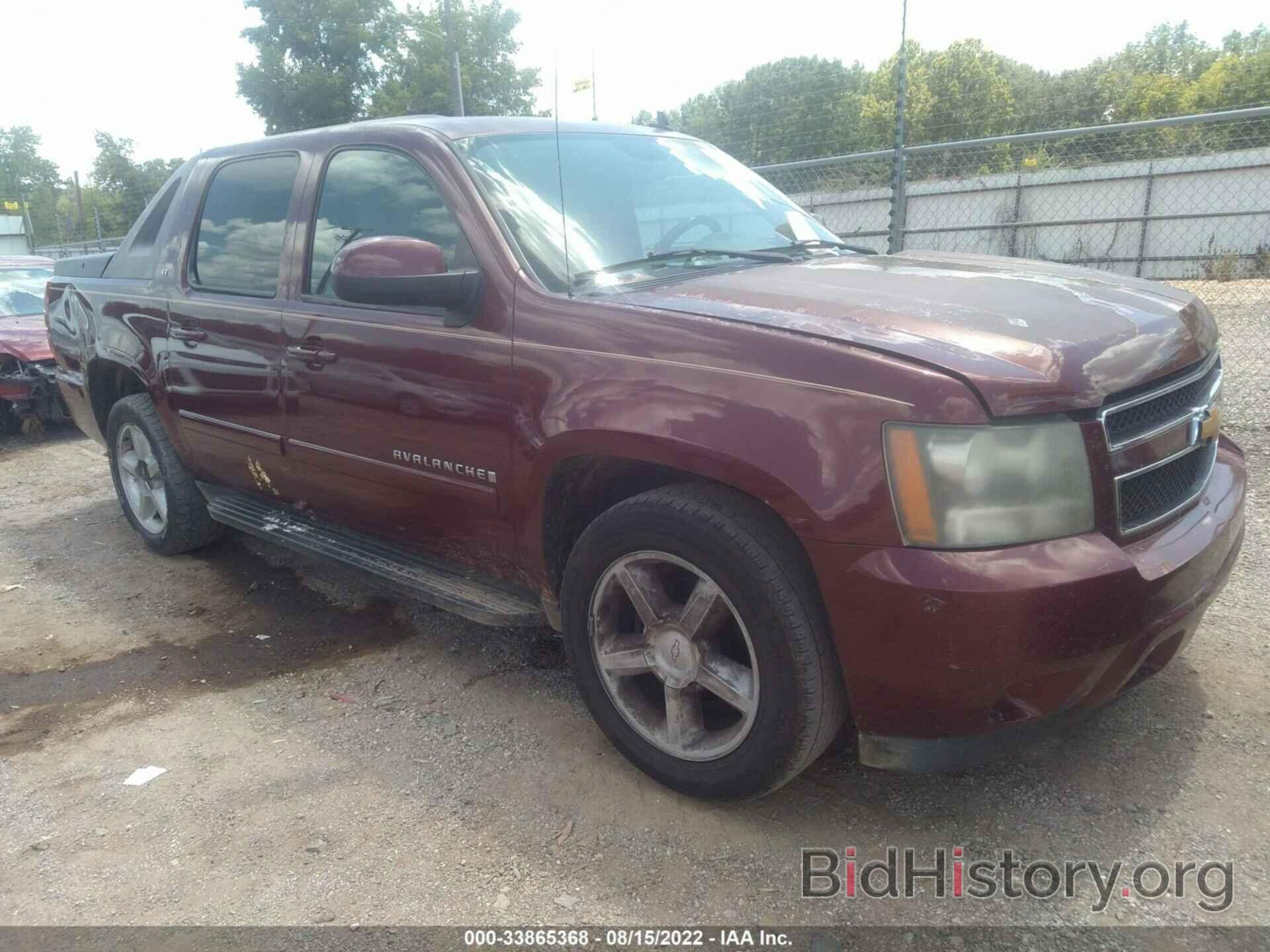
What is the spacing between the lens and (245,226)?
3.88m

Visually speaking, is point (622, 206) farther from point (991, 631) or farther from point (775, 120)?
point (775, 120)

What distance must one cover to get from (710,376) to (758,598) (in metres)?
0.55

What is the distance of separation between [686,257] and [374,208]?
1136 mm

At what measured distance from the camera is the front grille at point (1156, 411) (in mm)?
2152

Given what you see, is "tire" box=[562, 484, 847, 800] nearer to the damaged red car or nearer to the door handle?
the door handle

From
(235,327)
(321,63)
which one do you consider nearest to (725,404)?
(235,327)

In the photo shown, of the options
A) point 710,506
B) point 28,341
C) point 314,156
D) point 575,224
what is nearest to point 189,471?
point 314,156

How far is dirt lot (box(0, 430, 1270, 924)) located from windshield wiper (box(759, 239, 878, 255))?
5.67 ft

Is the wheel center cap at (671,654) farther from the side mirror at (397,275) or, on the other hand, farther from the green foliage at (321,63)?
the green foliage at (321,63)

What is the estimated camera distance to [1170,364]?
A: 2.36 m

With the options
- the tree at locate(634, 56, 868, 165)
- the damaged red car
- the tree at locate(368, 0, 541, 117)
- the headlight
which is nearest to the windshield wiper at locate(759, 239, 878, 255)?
the headlight

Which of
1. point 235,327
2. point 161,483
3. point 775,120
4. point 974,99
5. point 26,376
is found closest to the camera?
point 235,327

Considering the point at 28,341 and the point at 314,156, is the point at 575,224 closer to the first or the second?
the point at 314,156

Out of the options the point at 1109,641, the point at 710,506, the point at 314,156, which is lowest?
the point at 1109,641
